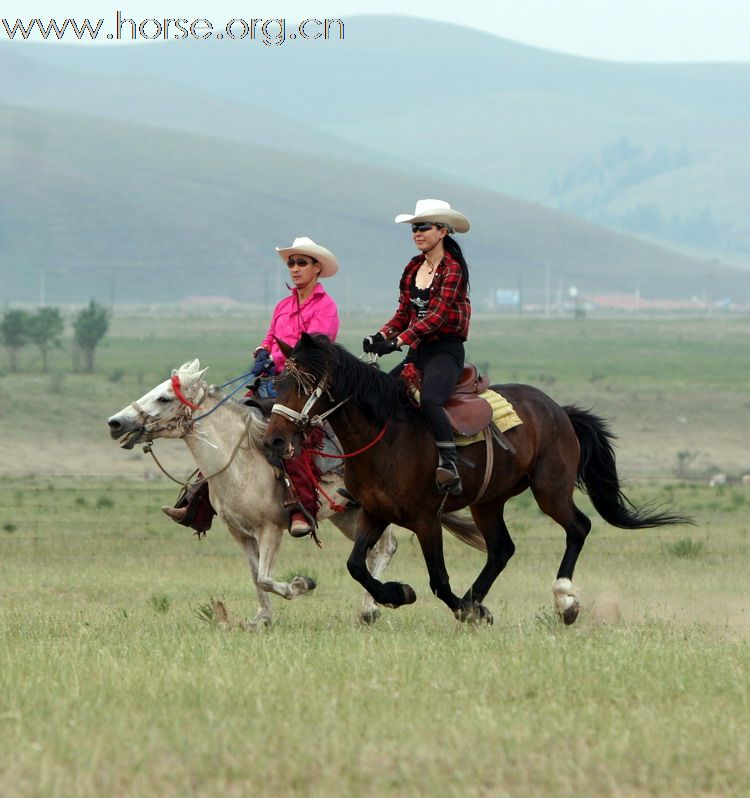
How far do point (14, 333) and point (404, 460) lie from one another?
50355 mm

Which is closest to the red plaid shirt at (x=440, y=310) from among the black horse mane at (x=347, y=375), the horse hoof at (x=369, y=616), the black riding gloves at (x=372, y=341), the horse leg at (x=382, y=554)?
the black riding gloves at (x=372, y=341)

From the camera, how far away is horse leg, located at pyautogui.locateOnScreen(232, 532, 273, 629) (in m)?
11.7

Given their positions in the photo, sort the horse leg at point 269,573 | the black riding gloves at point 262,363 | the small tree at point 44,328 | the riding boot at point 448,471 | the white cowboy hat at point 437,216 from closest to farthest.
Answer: the riding boot at point 448,471, the white cowboy hat at point 437,216, the horse leg at point 269,573, the black riding gloves at point 262,363, the small tree at point 44,328

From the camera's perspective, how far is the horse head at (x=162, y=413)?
11.7 meters

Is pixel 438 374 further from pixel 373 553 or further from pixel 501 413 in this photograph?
pixel 373 553

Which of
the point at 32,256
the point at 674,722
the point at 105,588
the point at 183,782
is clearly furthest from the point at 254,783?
the point at 32,256

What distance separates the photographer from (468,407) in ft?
37.1

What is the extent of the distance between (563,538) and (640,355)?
6007cm

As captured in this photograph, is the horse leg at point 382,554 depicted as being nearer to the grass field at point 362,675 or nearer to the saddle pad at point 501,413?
the grass field at point 362,675

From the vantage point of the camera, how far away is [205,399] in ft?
39.9

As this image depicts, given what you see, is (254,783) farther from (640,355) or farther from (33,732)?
(640,355)

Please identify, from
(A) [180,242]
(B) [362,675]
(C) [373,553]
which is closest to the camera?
(B) [362,675]

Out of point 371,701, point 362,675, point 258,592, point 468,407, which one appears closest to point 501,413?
point 468,407

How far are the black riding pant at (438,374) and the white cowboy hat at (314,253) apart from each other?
1.16 m
